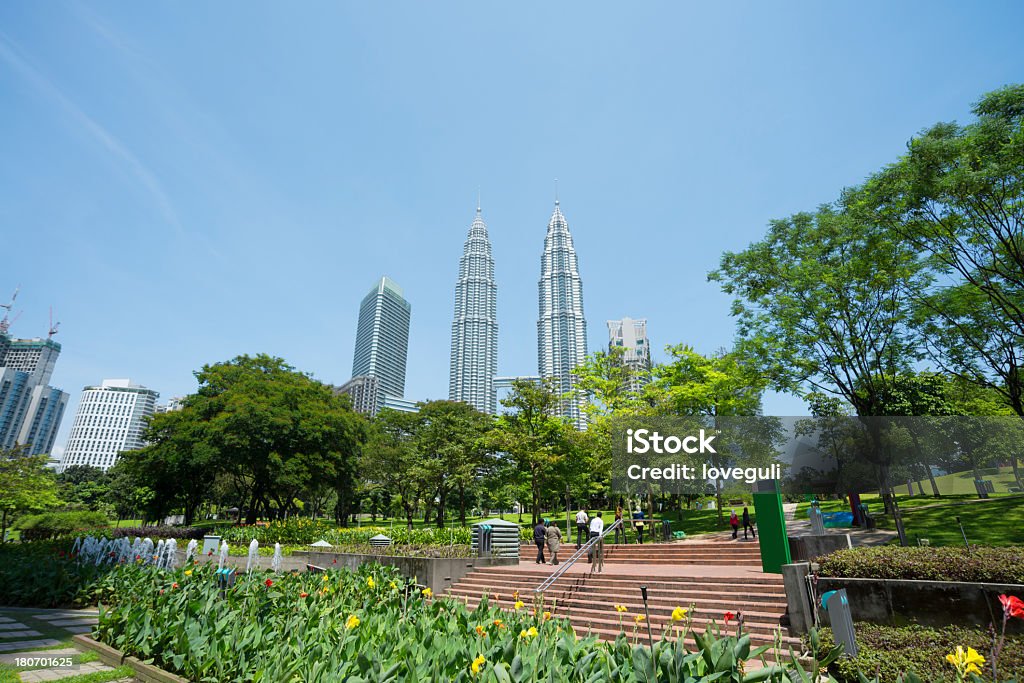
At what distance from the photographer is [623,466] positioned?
29.0 meters

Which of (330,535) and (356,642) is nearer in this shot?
(356,642)

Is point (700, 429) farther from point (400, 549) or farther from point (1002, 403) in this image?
point (1002, 403)

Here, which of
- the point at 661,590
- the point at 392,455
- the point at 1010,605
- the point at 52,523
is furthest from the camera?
the point at 392,455

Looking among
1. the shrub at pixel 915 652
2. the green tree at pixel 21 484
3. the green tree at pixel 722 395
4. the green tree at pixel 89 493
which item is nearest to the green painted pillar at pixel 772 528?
the shrub at pixel 915 652

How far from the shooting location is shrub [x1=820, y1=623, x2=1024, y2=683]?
6074mm

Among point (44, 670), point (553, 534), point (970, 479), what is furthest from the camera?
point (970, 479)

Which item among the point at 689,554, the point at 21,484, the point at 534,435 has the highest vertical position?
the point at 534,435

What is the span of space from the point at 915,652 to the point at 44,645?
12510mm

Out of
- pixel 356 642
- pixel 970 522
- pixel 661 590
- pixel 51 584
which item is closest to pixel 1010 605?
pixel 356 642

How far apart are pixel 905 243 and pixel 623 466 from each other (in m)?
17.1

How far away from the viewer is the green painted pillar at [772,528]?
11.9m

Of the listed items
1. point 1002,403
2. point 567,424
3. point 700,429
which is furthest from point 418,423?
point 1002,403

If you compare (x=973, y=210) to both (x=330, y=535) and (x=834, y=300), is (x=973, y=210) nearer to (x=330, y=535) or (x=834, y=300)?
(x=834, y=300)

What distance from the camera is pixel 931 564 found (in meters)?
8.41
